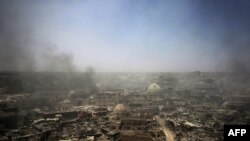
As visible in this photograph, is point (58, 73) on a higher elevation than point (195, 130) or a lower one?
higher

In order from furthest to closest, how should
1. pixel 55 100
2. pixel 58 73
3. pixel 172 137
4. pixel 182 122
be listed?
pixel 58 73
pixel 55 100
pixel 182 122
pixel 172 137

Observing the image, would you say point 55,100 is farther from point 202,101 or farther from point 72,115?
point 202,101

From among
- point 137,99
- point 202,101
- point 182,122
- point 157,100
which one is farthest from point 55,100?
point 202,101

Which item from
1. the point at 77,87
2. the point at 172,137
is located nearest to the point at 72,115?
the point at 172,137

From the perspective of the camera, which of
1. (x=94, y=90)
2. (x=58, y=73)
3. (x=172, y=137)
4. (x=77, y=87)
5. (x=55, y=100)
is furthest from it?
(x=58, y=73)

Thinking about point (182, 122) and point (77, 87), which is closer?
point (182, 122)

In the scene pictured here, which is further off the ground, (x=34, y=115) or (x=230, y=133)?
(x=230, y=133)

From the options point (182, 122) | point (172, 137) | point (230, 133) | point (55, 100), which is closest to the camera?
point (230, 133)

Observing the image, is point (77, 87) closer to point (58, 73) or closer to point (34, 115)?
point (58, 73)

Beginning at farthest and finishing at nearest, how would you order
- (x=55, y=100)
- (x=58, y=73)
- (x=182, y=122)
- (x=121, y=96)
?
(x=58, y=73) < (x=121, y=96) < (x=55, y=100) < (x=182, y=122)
